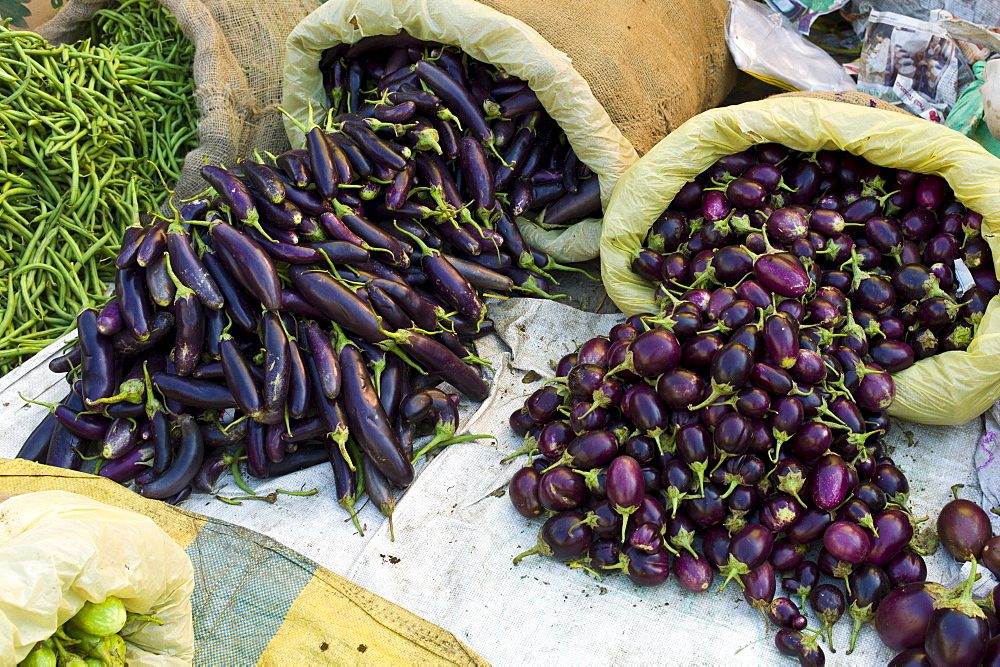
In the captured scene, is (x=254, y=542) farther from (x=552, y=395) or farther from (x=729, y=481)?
(x=729, y=481)

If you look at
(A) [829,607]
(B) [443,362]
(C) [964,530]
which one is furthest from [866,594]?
(B) [443,362]

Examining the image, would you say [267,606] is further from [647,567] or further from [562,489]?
[647,567]

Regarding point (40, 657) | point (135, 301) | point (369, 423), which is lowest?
point (369, 423)

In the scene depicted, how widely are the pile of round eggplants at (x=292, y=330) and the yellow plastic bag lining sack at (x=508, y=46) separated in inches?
11.6

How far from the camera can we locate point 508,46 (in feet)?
8.48

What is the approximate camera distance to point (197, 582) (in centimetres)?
175

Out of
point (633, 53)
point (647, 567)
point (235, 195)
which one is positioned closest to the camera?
point (647, 567)

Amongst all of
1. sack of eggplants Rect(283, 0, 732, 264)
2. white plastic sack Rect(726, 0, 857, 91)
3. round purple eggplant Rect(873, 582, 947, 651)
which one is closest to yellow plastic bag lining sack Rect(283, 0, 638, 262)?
sack of eggplants Rect(283, 0, 732, 264)

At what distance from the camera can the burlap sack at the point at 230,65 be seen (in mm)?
2924

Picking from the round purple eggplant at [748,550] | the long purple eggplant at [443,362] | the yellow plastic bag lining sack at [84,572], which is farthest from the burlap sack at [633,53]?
the yellow plastic bag lining sack at [84,572]

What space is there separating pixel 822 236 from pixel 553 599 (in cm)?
136

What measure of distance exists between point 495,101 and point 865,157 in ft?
4.26

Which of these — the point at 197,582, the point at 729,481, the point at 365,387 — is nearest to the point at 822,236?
the point at 729,481

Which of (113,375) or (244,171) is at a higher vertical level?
(244,171)
